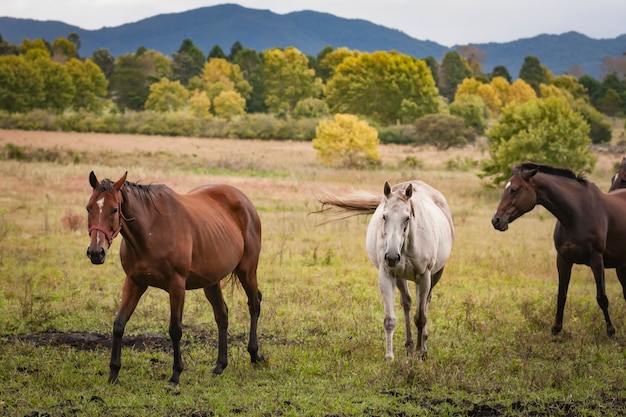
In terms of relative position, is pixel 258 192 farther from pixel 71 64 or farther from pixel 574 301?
pixel 71 64

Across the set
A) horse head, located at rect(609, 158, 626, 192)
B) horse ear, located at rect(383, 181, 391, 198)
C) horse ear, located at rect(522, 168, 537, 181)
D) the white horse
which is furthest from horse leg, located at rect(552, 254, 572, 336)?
horse ear, located at rect(383, 181, 391, 198)

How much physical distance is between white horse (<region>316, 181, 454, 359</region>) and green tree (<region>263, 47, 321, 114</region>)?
8345 cm

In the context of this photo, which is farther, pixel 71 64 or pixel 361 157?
pixel 71 64

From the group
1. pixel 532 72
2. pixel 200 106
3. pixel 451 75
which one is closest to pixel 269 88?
pixel 200 106

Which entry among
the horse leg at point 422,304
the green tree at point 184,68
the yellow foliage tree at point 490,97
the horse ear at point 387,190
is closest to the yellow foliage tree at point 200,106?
the green tree at point 184,68

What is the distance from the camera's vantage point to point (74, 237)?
16.8 metres

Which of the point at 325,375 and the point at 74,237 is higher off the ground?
the point at 325,375

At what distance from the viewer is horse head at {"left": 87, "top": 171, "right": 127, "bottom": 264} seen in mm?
6094

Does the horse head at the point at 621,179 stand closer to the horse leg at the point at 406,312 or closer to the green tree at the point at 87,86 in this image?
the horse leg at the point at 406,312

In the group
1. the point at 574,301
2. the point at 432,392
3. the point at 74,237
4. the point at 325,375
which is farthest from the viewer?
the point at 74,237

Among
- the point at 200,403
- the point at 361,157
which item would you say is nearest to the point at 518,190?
the point at 200,403

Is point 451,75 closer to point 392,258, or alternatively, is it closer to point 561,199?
point 561,199

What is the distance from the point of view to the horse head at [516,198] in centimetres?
907

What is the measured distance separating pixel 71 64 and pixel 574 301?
83996 mm
